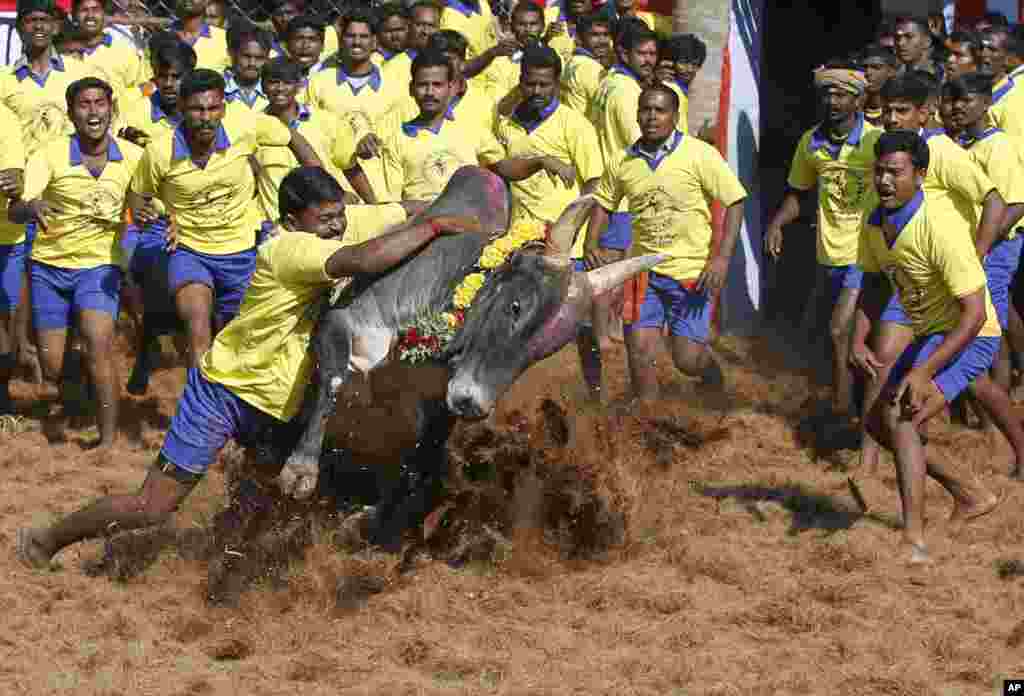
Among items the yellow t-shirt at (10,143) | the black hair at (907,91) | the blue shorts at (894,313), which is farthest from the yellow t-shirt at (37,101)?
the blue shorts at (894,313)

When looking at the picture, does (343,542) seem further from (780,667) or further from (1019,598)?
(1019,598)

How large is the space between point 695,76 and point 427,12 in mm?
2049

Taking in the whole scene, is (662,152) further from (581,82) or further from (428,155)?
(581,82)

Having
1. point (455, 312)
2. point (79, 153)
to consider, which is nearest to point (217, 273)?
point (79, 153)

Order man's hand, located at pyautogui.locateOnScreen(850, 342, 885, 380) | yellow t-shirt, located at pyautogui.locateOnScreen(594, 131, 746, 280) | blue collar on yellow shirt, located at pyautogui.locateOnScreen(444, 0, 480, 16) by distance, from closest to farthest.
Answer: man's hand, located at pyautogui.locateOnScreen(850, 342, 885, 380)
yellow t-shirt, located at pyautogui.locateOnScreen(594, 131, 746, 280)
blue collar on yellow shirt, located at pyautogui.locateOnScreen(444, 0, 480, 16)

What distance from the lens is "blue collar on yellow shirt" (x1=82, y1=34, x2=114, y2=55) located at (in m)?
11.9

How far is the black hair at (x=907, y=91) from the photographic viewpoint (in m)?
9.34

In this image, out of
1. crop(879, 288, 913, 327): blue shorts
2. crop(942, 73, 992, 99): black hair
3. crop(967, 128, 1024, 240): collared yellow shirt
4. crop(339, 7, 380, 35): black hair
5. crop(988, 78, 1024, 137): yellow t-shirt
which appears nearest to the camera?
crop(879, 288, 913, 327): blue shorts

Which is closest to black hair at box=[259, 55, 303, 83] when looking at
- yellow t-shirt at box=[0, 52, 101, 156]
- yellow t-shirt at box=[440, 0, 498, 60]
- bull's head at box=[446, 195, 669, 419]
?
yellow t-shirt at box=[0, 52, 101, 156]

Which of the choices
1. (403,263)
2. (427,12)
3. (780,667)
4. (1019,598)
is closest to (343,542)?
(403,263)

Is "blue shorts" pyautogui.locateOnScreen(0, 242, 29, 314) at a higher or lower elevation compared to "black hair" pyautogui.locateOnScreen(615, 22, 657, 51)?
lower

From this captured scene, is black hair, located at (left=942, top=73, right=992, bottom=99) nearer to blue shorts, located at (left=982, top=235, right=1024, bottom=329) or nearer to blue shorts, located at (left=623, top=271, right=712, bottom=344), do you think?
blue shorts, located at (left=982, top=235, right=1024, bottom=329)

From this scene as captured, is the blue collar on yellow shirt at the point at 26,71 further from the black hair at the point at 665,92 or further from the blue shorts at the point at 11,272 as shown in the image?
the black hair at the point at 665,92

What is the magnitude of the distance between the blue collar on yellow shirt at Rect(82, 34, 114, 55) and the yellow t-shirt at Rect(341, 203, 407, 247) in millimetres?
4605
